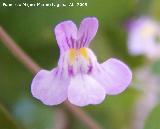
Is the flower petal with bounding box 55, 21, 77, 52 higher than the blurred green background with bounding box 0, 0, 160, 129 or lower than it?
higher

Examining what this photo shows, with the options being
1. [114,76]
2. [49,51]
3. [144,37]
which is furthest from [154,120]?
[144,37]

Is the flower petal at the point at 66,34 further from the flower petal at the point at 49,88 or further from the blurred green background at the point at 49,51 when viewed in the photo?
the blurred green background at the point at 49,51

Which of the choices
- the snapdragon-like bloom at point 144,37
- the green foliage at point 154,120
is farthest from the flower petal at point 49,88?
the snapdragon-like bloom at point 144,37

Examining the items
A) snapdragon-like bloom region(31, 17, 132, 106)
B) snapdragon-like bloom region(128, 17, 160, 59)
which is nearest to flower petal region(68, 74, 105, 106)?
snapdragon-like bloom region(31, 17, 132, 106)

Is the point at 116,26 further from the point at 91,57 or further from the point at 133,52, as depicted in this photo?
the point at 91,57

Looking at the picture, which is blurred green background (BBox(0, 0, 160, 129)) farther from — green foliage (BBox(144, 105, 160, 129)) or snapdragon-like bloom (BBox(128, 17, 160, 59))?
green foliage (BBox(144, 105, 160, 129))
